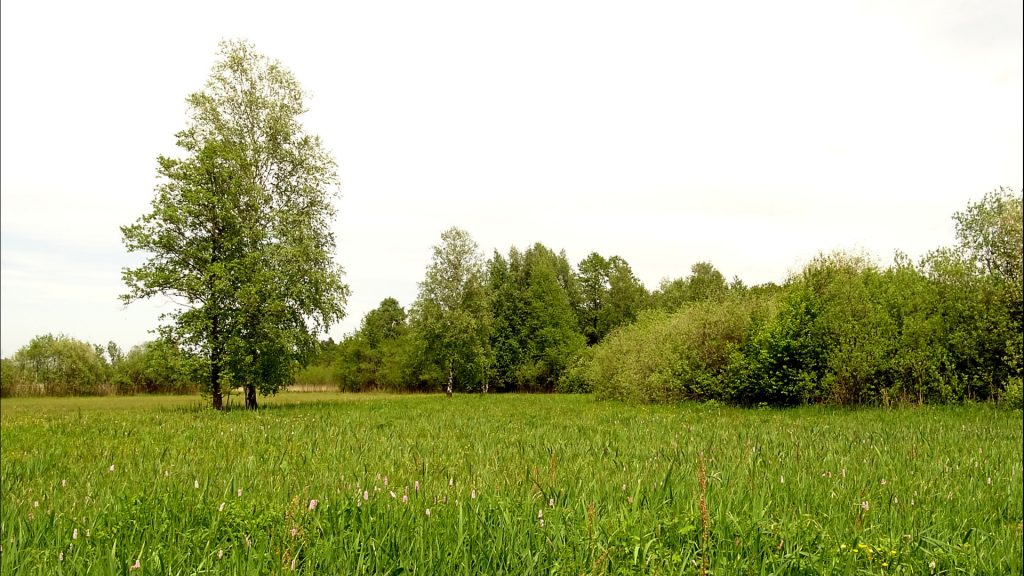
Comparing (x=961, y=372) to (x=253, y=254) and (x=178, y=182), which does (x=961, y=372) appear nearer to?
(x=253, y=254)

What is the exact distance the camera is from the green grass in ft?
10.6

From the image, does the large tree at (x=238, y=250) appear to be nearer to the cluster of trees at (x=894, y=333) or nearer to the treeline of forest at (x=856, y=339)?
the treeline of forest at (x=856, y=339)

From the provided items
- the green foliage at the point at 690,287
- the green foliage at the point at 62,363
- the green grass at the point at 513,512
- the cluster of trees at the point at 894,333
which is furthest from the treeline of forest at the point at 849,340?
the green foliage at the point at 62,363

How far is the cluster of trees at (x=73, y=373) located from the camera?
2237 inches

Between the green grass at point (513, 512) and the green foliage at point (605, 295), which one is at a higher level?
the green foliage at point (605, 295)

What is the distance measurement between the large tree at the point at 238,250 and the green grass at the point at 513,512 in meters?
15.1

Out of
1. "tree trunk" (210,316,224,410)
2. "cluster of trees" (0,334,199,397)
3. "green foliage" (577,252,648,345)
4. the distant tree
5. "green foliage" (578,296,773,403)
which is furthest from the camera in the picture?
"green foliage" (577,252,648,345)

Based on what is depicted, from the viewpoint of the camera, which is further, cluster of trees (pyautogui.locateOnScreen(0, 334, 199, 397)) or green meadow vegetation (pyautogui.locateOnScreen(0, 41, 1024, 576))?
cluster of trees (pyautogui.locateOnScreen(0, 334, 199, 397))

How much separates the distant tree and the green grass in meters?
41.3

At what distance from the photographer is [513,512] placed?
3.98 metres

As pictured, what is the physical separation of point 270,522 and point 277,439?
6.43 metres

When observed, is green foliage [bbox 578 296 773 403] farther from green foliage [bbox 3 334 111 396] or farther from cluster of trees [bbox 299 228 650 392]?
green foliage [bbox 3 334 111 396]

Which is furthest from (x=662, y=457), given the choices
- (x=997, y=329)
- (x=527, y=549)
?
(x=997, y=329)

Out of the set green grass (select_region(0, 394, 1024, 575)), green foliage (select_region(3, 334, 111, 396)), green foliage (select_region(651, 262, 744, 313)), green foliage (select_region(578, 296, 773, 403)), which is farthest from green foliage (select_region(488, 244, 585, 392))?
green grass (select_region(0, 394, 1024, 575))
